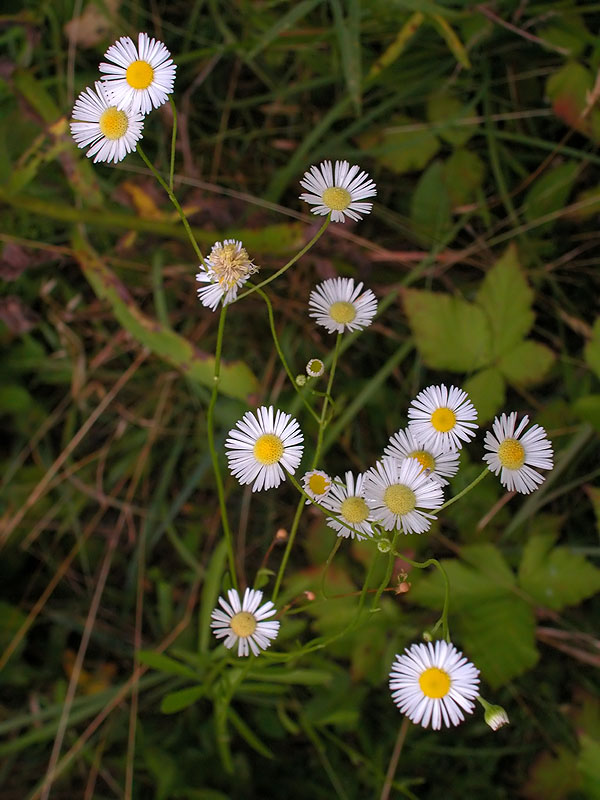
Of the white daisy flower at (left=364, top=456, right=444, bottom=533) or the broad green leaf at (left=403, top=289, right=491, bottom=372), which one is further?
the broad green leaf at (left=403, top=289, right=491, bottom=372)

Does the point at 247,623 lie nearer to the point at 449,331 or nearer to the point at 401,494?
the point at 401,494

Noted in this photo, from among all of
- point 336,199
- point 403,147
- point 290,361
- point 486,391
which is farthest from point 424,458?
point 403,147

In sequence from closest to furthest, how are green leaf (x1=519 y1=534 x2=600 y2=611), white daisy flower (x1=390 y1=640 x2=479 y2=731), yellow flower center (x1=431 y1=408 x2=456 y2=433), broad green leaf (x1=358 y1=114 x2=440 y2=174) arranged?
1. white daisy flower (x1=390 y1=640 x2=479 y2=731)
2. yellow flower center (x1=431 y1=408 x2=456 y2=433)
3. green leaf (x1=519 y1=534 x2=600 y2=611)
4. broad green leaf (x1=358 y1=114 x2=440 y2=174)

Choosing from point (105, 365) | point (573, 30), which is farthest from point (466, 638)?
point (573, 30)

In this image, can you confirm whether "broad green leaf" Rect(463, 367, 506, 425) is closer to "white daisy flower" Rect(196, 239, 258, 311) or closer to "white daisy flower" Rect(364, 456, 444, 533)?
"white daisy flower" Rect(364, 456, 444, 533)

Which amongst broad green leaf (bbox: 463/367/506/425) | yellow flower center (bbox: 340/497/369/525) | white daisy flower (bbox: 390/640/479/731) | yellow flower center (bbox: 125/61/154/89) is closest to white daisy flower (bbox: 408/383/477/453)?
yellow flower center (bbox: 340/497/369/525)

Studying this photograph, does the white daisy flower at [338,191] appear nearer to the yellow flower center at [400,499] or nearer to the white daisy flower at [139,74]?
the white daisy flower at [139,74]
